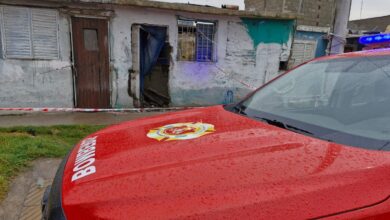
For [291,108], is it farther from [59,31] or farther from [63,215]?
[59,31]

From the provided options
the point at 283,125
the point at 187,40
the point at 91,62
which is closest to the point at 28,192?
the point at 283,125

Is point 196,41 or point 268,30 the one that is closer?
point 196,41

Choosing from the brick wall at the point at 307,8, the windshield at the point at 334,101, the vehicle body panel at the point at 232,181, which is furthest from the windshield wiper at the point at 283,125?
the brick wall at the point at 307,8

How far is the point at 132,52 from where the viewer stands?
26.8 ft

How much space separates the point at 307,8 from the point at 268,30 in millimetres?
12145

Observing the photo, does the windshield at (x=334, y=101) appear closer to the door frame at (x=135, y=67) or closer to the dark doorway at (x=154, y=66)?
the door frame at (x=135, y=67)

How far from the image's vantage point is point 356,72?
83.7 inches

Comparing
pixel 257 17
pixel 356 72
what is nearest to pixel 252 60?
pixel 257 17

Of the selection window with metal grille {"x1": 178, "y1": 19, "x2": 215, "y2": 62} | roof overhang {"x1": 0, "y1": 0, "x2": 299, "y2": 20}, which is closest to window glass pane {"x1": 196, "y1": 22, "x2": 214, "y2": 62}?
window with metal grille {"x1": 178, "y1": 19, "x2": 215, "y2": 62}

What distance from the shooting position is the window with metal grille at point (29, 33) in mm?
6980

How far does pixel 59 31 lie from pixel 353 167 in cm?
767

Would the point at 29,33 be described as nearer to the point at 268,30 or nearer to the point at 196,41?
the point at 196,41

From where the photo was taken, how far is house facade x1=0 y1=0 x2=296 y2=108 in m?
7.26

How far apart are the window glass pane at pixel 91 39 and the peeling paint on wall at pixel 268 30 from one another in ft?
14.2
